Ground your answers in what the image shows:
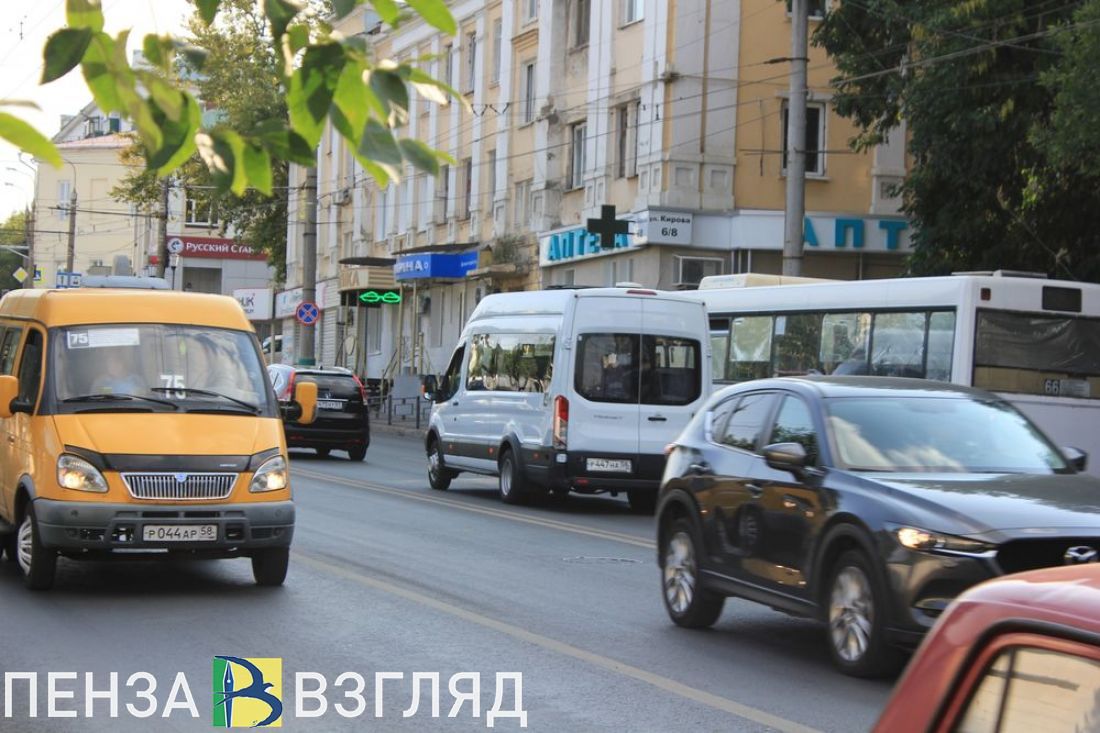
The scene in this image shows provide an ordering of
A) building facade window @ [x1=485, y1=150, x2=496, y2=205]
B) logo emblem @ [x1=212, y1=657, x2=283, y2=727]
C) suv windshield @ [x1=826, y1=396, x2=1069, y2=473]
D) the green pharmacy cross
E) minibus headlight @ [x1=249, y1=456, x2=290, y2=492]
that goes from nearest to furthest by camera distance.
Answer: logo emblem @ [x1=212, y1=657, x2=283, y2=727] → suv windshield @ [x1=826, y1=396, x2=1069, y2=473] → minibus headlight @ [x1=249, y1=456, x2=290, y2=492] → building facade window @ [x1=485, y1=150, x2=496, y2=205] → the green pharmacy cross

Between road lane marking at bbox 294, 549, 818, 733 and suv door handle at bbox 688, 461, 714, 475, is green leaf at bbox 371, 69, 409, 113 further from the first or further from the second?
suv door handle at bbox 688, 461, 714, 475

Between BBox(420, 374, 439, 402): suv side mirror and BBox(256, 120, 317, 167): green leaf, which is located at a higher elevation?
BBox(256, 120, 317, 167): green leaf

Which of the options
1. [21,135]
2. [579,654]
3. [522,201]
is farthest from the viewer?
[522,201]

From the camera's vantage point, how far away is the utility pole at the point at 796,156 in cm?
2780

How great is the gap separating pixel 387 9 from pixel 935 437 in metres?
6.49

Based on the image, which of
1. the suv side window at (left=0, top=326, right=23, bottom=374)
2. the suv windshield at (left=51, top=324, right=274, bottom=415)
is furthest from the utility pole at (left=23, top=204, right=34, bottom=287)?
the suv windshield at (left=51, top=324, right=274, bottom=415)

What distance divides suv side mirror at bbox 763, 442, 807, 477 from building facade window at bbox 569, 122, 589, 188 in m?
33.7

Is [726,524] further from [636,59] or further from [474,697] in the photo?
[636,59]

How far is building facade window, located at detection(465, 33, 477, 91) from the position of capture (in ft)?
171

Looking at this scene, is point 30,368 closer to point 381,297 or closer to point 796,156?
point 796,156

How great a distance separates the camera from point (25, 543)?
1211 centimetres

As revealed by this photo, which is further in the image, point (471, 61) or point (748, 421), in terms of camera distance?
point (471, 61)

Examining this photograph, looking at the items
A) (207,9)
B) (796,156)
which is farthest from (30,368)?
(796,156)

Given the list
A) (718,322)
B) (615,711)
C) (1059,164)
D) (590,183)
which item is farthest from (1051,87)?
(590,183)
